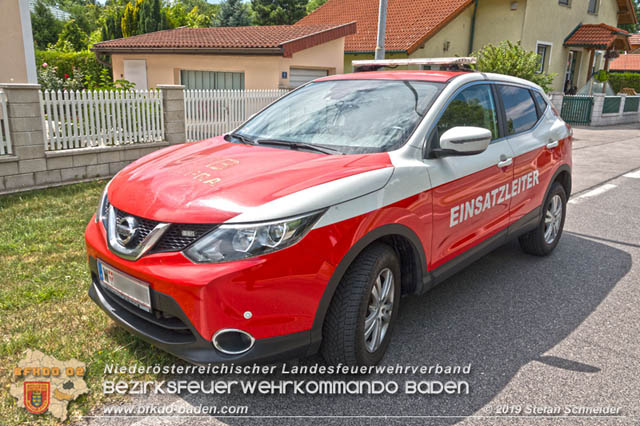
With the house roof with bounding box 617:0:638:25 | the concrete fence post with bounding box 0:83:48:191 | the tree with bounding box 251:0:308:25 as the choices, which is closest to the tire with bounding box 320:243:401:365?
the concrete fence post with bounding box 0:83:48:191

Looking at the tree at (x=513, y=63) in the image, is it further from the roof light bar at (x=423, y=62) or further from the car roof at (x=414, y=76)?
the car roof at (x=414, y=76)

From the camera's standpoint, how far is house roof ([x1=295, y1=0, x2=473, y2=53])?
64.4 ft

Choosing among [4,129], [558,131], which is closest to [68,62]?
[4,129]

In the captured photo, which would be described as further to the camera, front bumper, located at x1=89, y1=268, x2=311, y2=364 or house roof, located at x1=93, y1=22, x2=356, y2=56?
house roof, located at x1=93, y1=22, x2=356, y2=56

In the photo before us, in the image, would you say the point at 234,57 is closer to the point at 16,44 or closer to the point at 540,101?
the point at 16,44

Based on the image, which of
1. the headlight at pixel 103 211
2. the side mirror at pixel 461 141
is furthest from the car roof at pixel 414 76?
the headlight at pixel 103 211

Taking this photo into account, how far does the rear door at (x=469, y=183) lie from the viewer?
344 cm

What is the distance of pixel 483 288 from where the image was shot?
451 cm

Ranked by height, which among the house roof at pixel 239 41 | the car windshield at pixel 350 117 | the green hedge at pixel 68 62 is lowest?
the car windshield at pixel 350 117

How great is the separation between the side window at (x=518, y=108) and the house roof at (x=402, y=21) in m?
14.9

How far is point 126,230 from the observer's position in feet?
9.00

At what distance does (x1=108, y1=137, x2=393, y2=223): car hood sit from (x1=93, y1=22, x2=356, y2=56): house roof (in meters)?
12.1

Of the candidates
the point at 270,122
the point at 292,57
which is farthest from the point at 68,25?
the point at 270,122

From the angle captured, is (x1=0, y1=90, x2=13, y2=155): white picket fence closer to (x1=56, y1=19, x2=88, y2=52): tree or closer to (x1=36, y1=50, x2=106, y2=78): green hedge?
(x1=36, y1=50, x2=106, y2=78): green hedge
